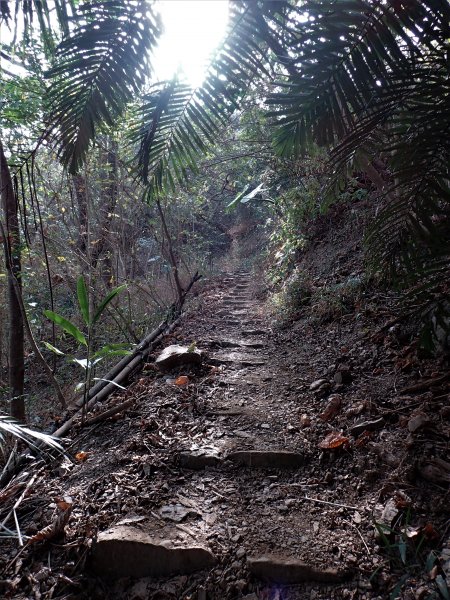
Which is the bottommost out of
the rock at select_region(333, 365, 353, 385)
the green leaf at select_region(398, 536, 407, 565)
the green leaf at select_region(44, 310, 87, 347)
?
the green leaf at select_region(398, 536, 407, 565)

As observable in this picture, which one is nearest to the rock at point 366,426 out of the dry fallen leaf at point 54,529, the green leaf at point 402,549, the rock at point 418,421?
the rock at point 418,421

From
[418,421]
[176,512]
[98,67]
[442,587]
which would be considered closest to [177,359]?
[176,512]

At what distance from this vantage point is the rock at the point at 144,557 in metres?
1.54

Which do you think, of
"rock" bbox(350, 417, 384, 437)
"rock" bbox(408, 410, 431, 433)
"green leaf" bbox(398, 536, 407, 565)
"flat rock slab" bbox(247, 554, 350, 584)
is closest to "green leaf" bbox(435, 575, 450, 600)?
"green leaf" bbox(398, 536, 407, 565)

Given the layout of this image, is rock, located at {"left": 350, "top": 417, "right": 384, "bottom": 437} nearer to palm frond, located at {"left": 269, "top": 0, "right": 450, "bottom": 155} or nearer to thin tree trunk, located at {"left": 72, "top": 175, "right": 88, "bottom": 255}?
palm frond, located at {"left": 269, "top": 0, "right": 450, "bottom": 155}

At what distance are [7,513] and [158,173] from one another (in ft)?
6.44

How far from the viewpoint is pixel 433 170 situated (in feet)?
6.44

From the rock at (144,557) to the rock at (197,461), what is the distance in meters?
0.55

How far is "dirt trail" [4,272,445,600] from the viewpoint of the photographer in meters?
1.47

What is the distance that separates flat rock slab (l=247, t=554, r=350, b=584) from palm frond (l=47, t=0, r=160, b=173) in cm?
202

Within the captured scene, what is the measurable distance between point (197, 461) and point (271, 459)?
41 centimetres

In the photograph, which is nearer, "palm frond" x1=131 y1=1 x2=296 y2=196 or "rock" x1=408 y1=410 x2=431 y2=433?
"palm frond" x1=131 y1=1 x2=296 y2=196

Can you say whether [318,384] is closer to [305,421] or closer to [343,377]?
[343,377]

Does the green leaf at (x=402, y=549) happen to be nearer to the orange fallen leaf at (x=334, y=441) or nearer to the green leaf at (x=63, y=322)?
the orange fallen leaf at (x=334, y=441)
